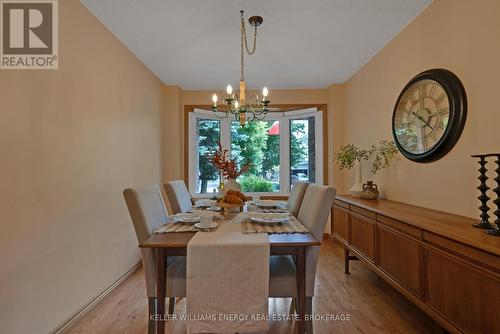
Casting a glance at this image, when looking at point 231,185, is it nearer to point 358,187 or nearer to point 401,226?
point 401,226

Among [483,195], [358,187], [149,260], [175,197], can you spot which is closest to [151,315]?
[149,260]

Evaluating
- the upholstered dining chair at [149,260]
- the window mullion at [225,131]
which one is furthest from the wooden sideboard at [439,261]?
the window mullion at [225,131]

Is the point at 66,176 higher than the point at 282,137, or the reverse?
the point at 282,137

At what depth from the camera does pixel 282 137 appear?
4562mm

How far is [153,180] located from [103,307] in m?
1.77

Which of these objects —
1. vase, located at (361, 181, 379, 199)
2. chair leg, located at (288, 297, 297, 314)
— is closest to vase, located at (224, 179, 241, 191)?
chair leg, located at (288, 297, 297, 314)

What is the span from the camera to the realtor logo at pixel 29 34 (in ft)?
5.68

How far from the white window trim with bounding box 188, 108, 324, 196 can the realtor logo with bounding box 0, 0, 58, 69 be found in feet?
8.22

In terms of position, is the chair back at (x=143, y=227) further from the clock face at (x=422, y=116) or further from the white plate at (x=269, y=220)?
the clock face at (x=422, y=116)

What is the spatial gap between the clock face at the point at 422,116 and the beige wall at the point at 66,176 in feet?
9.21

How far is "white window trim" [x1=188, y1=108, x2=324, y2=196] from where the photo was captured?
4.42 m

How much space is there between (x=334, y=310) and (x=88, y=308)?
199 cm

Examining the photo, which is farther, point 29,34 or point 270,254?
point 29,34

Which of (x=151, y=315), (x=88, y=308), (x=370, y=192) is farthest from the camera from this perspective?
(x=370, y=192)
